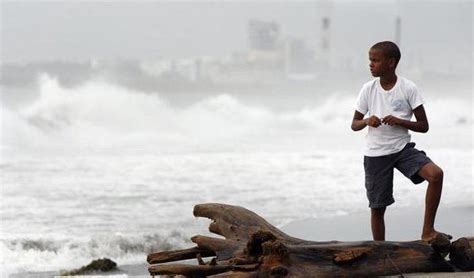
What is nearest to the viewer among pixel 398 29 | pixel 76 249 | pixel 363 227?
pixel 76 249

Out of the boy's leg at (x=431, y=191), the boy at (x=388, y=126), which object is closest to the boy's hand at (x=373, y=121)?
the boy at (x=388, y=126)

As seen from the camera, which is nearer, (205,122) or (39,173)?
(39,173)

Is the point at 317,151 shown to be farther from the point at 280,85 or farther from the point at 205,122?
the point at 280,85

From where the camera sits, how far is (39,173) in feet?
50.4

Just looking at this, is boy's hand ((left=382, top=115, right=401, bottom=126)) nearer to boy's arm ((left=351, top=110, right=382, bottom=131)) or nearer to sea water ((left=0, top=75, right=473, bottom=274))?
boy's arm ((left=351, top=110, right=382, bottom=131))

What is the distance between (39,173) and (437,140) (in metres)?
10.4

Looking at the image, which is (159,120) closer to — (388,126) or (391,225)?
(391,225)

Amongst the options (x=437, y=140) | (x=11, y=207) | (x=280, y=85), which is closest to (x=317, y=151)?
(x=437, y=140)

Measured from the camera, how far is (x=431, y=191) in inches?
190

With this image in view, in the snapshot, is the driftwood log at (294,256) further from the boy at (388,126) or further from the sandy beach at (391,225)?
the sandy beach at (391,225)

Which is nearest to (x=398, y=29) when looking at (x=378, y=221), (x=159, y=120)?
(x=159, y=120)

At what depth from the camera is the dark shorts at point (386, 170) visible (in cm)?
493

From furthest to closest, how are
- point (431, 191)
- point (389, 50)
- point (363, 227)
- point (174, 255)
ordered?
point (363, 227) → point (389, 50) → point (431, 191) → point (174, 255)

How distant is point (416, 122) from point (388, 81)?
267 millimetres
